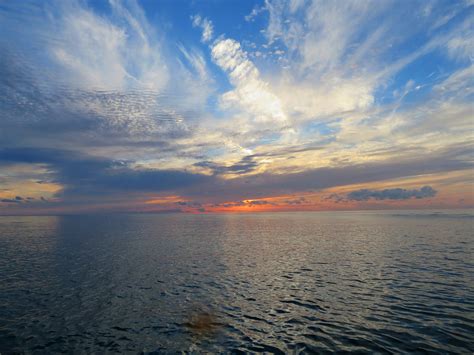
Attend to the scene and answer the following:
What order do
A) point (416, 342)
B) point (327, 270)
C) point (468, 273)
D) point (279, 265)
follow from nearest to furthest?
point (416, 342)
point (468, 273)
point (327, 270)
point (279, 265)

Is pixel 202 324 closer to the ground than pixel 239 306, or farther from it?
farther from it

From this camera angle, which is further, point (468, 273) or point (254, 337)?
point (468, 273)

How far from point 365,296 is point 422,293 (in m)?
7.01

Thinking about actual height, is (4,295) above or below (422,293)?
above

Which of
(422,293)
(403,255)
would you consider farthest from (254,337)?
(403,255)

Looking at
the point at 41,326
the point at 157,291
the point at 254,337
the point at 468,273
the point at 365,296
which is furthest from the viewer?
the point at 468,273

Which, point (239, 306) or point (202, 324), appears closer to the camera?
point (202, 324)

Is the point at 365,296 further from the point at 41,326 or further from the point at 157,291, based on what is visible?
the point at 41,326

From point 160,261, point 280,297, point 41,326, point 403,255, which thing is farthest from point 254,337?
point 403,255

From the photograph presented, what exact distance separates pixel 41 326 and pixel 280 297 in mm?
24534

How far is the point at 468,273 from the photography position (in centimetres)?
4194

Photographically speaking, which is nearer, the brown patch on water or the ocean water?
the ocean water

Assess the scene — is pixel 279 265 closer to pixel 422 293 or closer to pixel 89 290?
pixel 422 293

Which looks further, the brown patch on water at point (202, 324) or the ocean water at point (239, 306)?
the brown patch on water at point (202, 324)
